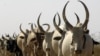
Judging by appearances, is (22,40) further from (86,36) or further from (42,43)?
(86,36)

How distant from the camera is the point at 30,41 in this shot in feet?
60.0

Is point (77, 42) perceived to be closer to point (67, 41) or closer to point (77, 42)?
point (77, 42)

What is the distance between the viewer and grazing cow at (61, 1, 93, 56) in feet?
34.3

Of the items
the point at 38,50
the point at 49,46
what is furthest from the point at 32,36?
the point at 49,46

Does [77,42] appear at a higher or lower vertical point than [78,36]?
lower

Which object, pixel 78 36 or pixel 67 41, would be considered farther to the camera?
pixel 67 41

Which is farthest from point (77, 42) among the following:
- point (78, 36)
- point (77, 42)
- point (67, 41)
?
point (67, 41)

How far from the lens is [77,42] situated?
10.5 m

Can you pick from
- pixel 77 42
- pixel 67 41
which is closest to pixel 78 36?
pixel 77 42

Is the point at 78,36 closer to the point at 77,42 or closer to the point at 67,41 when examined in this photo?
the point at 77,42

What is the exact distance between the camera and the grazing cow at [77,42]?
10469 mm

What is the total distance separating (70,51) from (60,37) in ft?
5.84

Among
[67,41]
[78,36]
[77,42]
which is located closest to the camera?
[77,42]

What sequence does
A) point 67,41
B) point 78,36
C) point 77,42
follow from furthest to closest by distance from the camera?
1. point 67,41
2. point 78,36
3. point 77,42
